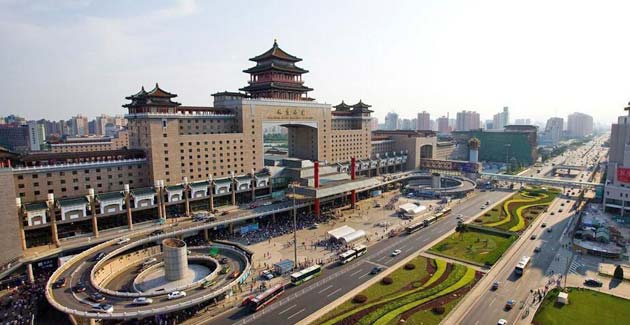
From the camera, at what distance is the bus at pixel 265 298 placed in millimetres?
46906

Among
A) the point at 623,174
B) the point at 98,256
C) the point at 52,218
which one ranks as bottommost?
the point at 98,256

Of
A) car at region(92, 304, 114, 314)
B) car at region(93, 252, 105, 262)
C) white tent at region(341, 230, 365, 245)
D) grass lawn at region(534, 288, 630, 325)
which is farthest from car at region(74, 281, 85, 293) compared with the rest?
grass lawn at region(534, 288, 630, 325)

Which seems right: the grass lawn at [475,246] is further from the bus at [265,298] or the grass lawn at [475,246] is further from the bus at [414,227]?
the bus at [265,298]

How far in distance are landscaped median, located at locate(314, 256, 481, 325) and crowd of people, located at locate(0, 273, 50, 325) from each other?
126ft

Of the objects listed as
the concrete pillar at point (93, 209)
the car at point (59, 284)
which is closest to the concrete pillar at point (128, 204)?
the concrete pillar at point (93, 209)

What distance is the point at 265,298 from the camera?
158 feet

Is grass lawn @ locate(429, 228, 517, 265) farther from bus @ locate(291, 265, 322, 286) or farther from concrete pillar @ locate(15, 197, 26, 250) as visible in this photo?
concrete pillar @ locate(15, 197, 26, 250)

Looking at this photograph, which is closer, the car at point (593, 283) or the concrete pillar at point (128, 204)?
the car at point (593, 283)

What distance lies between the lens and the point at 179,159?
85.8 meters

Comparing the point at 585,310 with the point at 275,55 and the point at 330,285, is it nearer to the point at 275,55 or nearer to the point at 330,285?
the point at 330,285

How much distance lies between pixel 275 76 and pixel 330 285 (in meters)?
69.8

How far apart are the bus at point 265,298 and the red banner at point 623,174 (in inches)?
3631

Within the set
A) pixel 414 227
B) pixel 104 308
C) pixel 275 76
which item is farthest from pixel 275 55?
pixel 104 308

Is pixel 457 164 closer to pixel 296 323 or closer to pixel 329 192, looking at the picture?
pixel 329 192
